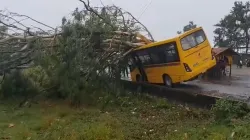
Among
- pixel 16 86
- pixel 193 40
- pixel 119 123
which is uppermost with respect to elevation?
pixel 193 40

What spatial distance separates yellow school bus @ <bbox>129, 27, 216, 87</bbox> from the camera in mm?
14148

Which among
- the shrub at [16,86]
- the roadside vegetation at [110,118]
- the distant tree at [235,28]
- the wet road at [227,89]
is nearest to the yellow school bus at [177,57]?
the wet road at [227,89]

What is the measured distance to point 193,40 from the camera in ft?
47.7

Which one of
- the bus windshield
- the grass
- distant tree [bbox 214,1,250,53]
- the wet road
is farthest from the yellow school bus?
distant tree [bbox 214,1,250,53]

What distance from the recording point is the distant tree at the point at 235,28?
132 ft

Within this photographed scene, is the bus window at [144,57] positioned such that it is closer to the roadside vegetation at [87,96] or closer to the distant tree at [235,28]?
the roadside vegetation at [87,96]

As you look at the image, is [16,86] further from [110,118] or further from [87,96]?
[110,118]

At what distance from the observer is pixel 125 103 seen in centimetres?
1136

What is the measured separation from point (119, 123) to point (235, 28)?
36284 millimetres

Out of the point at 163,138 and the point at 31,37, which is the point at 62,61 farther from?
the point at 163,138

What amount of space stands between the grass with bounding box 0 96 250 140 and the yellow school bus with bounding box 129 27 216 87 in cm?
290

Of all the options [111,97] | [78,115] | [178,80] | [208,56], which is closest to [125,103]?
[111,97]

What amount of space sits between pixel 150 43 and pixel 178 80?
7.15 feet

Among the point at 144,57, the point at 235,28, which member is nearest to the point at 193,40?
the point at 144,57
